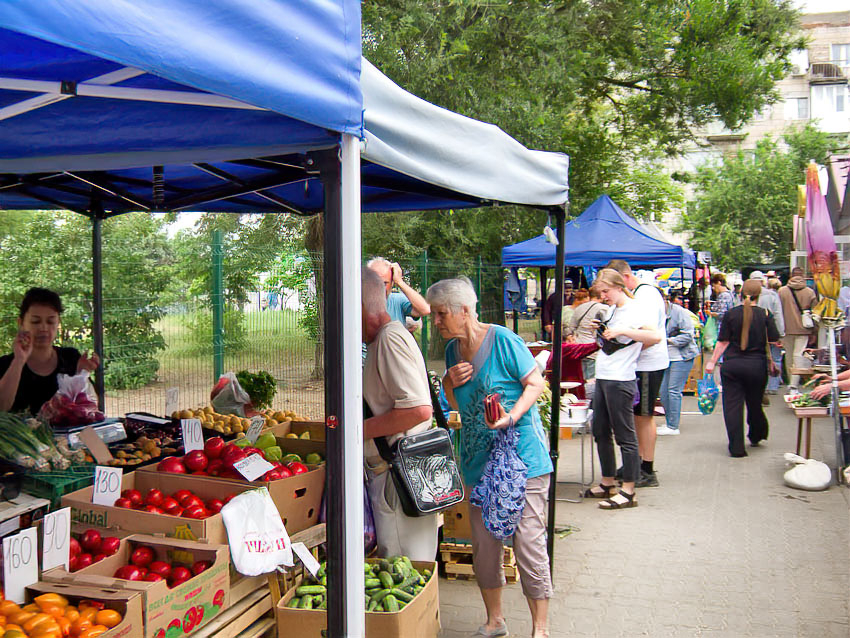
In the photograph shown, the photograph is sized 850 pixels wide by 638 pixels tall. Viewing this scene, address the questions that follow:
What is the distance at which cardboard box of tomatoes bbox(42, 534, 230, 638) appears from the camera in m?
2.58

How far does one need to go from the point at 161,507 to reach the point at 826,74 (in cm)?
5254

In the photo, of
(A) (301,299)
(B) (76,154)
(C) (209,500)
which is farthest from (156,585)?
(A) (301,299)

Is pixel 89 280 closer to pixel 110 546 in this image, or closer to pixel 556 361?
pixel 556 361

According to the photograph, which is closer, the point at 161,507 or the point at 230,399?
the point at 161,507

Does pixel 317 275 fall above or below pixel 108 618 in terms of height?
above

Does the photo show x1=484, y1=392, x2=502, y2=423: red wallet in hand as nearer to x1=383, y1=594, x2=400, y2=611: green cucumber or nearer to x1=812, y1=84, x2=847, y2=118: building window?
x1=383, y1=594, x2=400, y2=611: green cucumber

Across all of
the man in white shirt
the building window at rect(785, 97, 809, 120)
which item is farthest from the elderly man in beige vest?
the building window at rect(785, 97, 809, 120)

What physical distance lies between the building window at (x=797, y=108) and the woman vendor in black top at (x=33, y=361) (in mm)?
51161

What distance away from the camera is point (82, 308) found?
11008 millimetres

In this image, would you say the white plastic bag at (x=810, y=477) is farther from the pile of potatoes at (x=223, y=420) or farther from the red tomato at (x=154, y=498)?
the red tomato at (x=154, y=498)

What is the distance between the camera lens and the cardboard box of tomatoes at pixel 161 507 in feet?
9.91

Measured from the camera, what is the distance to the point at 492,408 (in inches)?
144

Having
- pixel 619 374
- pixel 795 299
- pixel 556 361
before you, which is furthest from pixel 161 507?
pixel 795 299

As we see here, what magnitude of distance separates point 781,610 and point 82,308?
31.9 feet
